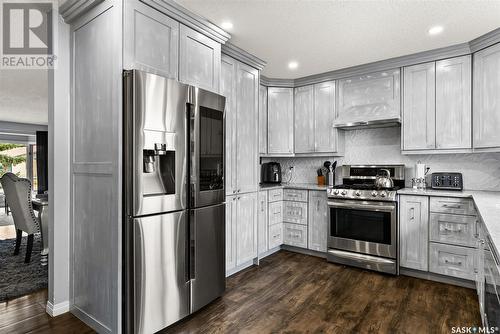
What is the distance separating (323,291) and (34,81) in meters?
5.46

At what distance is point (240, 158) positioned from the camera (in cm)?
321

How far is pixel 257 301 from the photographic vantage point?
8.47 feet

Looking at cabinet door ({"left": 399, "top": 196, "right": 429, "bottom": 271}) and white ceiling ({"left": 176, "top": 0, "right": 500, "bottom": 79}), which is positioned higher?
white ceiling ({"left": 176, "top": 0, "right": 500, "bottom": 79})

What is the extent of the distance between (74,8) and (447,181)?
13.6ft

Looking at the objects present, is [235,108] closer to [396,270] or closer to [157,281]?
[157,281]

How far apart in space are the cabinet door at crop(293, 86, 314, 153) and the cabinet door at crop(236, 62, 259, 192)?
3.41 feet

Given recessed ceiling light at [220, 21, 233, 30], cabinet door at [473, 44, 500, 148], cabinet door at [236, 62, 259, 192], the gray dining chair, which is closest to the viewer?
recessed ceiling light at [220, 21, 233, 30]

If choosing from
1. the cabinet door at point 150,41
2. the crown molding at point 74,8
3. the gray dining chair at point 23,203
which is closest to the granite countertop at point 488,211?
the cabinet door at point 150,41

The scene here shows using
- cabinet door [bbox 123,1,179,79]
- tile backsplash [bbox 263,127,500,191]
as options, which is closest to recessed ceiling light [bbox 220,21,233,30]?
cabinet door [bbox 123,1,179,79]

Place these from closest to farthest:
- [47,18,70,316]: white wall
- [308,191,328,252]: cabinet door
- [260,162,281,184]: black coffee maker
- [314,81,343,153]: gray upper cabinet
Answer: [47,18,70,316]: white wall → [308,191,328,252]: cabinet door → [314,81,343,153]: gray upper cabinet → [260,162,281,184]: black coffee maker

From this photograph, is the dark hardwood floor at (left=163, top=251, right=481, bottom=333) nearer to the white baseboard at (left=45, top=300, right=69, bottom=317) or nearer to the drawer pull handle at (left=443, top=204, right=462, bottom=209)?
the drawer pull handle at (left=443, top=204, right=462, bottom=209)

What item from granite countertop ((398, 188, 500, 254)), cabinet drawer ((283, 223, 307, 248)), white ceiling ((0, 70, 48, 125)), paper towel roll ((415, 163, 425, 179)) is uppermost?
white ceiling ((0, 70, 48, 125))

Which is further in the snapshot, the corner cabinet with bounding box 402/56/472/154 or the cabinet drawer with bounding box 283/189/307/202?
the cabinet drawer with bounding box 283/189/307/202

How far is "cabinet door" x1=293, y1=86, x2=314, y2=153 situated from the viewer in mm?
4196
